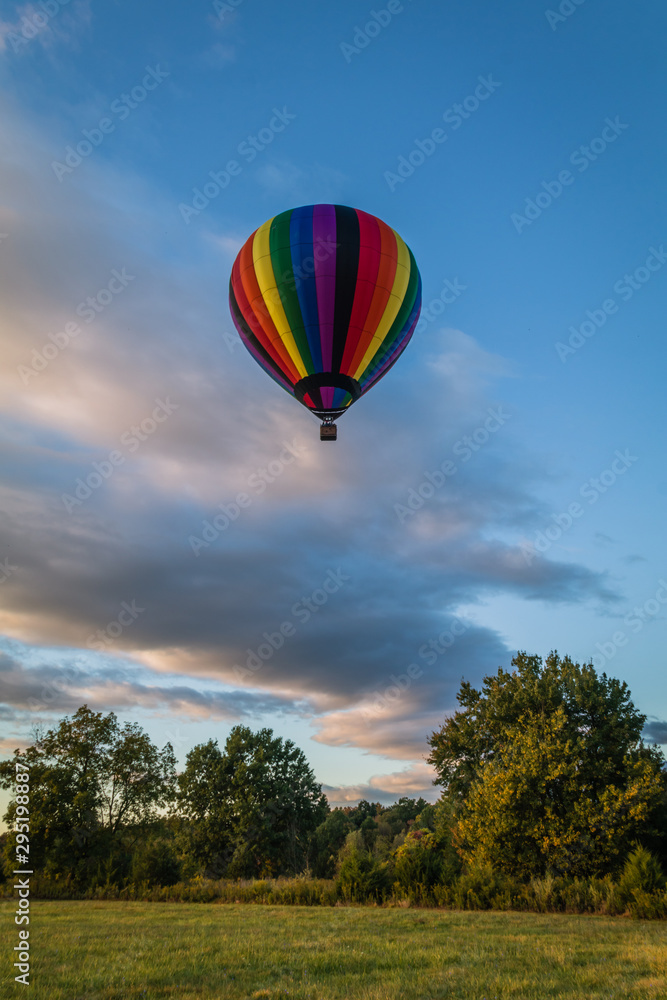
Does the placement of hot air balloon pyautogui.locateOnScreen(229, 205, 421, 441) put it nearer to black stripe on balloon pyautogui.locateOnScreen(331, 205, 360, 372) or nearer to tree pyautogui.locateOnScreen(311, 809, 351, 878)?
black stripe on balloon pyautogui.locateOnScreen(331, 205, 360, 372)

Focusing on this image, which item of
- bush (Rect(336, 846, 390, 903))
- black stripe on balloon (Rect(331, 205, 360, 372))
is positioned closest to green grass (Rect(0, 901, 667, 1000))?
bush (Rect(336, 846, 390, 903))

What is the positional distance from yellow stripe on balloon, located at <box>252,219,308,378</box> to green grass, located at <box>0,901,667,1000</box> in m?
14.7

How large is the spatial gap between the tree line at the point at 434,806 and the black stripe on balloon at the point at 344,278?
1713 centimetres

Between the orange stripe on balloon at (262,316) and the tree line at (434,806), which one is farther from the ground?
the orange stripe on balloon at (262,316)

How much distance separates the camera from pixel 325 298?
17969 mm

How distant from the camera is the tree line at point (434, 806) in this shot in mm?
21547

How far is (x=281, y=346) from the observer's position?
Result: 61.9ft

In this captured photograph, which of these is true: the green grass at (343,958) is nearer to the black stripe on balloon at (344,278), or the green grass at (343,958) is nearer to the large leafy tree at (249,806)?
the black stripe on balloon at (344,278)

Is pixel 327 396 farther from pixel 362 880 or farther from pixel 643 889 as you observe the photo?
pixel 643 889

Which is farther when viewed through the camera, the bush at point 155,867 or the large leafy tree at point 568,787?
the bush at point 155,867

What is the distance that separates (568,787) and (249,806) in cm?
2642

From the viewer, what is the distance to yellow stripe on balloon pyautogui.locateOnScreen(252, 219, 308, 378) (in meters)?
18.3

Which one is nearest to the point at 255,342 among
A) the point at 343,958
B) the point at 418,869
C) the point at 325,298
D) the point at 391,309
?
the point at 325,298

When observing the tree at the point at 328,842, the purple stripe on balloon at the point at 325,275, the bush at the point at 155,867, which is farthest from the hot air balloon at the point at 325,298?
the tree at the point at 328,842
